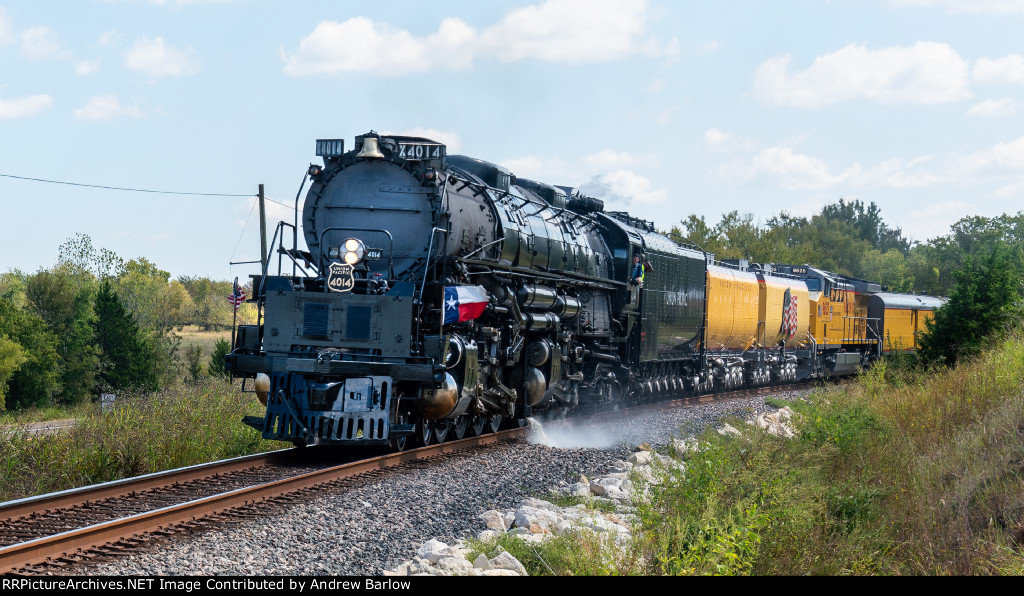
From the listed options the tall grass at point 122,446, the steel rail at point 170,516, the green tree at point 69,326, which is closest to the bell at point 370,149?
the steel rail at point 170,516

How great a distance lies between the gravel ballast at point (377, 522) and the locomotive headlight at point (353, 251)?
2826mm

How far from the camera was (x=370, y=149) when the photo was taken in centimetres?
1178

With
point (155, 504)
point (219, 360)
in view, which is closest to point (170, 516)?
point (155, 504)

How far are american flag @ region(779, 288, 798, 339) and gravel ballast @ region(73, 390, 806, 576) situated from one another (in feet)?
53.7

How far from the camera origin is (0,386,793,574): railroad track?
639 centimetres

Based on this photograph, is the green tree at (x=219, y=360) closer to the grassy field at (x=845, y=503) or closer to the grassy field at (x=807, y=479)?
the grassy field at (x=807, y=479)

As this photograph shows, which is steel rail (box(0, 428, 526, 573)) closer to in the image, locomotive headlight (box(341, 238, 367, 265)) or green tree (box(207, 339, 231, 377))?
locomotive headlight (box(341, 238, 367, 265))

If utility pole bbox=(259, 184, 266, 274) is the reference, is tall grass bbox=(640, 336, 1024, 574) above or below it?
below

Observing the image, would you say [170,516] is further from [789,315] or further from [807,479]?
[789,315]

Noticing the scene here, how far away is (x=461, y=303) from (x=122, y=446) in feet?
15.1

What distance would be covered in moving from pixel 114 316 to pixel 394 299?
3403 centimetres

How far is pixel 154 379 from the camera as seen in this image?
132 feet

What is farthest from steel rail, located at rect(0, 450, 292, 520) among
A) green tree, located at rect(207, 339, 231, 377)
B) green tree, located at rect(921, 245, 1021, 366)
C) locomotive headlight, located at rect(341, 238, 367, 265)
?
green tree, located at rect(207, 339, 231, 377)

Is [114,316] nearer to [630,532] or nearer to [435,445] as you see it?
[435,445]
